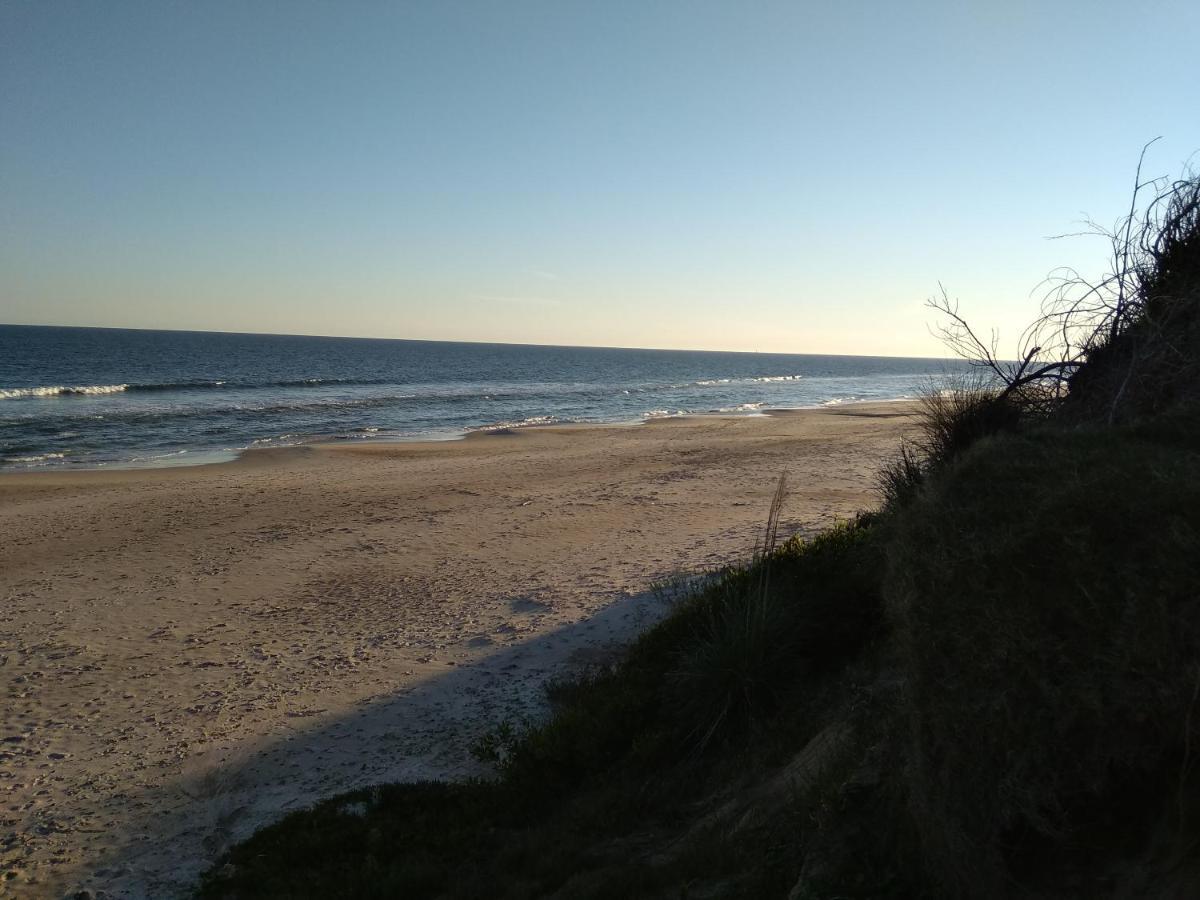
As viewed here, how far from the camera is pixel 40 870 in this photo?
5133 mm

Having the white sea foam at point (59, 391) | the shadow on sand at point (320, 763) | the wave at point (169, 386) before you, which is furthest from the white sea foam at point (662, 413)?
the shadow on sand at point (320, 763)

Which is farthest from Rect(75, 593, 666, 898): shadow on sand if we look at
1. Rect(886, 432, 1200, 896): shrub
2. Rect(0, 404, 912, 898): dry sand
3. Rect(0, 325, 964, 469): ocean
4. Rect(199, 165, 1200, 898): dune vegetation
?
Rect(0, 325, 964, 469): ocean

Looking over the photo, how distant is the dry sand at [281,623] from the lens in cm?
591

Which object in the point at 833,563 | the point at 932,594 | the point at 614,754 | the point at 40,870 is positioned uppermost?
the point at 932,594

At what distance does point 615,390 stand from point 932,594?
56.4 m

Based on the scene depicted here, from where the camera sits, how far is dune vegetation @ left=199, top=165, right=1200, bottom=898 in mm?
2734

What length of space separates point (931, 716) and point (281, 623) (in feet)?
27.5

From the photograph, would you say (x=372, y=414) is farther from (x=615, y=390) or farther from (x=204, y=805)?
(x=204, y=805)

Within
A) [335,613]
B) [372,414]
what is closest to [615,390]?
[372,414]

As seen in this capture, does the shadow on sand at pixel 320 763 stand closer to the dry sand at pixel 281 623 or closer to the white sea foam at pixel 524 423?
the dry sand at pixel 281 623

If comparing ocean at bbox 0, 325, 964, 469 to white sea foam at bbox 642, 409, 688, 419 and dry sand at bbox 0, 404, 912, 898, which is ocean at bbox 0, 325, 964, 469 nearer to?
white sea foam at bbox 642, 409, 688, 419

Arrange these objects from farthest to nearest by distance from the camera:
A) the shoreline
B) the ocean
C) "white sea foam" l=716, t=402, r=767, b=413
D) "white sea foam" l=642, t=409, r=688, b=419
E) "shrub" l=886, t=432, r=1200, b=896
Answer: "white sea foam" l=716, t=402, r=767, b=413
"white sea foam" l=642, t=409, r=688, b=419
the ocean
the shoreline
"shrub" l=886, t=432, r=1200, b=896

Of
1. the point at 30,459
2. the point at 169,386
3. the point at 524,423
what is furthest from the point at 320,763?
the point at 169,386

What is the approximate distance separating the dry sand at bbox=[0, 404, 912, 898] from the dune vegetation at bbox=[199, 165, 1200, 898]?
34.2 inches
